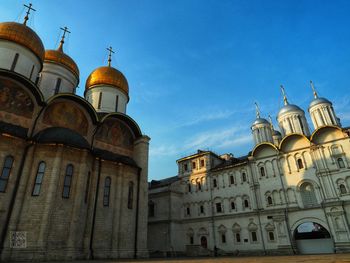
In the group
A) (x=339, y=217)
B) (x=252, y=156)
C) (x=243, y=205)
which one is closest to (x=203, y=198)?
(x=243, y=205)

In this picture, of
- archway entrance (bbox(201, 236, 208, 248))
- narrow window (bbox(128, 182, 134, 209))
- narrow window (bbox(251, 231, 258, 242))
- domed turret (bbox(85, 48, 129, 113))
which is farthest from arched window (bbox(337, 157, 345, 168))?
domed turret (bbox(85, 48, 129, 113))

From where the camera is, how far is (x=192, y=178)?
3288cm

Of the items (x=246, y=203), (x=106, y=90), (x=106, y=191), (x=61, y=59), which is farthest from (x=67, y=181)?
(x=246, y=203)

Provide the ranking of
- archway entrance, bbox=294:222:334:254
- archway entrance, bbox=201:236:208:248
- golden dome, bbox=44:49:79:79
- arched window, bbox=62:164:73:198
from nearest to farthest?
1. arched window, bbox=62:164:73:198
2. archway entrance, bbox=294:222:334:254
3. golden dome, bbox=44:49:79:79
4. archway entrance, bbox=201:236:208:248

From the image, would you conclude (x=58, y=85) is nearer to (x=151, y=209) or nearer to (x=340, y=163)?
(x=151, y=209)

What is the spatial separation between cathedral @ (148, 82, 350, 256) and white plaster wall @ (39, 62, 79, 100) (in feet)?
54.7

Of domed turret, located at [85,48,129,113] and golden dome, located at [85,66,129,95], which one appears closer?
domed turret, located at [85,48,129,113]

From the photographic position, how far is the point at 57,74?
77.8ft

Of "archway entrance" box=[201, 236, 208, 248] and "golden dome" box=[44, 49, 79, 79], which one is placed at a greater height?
"golden dome" box=[44, 49, 79, 79]

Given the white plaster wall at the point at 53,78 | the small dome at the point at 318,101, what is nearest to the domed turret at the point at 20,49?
the white plaster wall at the point at 53,78

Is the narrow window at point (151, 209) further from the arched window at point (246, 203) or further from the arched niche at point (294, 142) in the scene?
the arched niche at point (294, 142)

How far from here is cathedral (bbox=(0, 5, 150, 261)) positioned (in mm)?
14367

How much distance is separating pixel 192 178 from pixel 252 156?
863 centimetres

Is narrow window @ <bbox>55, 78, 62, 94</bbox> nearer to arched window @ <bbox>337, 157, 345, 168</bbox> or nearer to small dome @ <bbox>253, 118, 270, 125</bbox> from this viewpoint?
small dome @ <bbox>253, 118, 270, 125</bbox>
